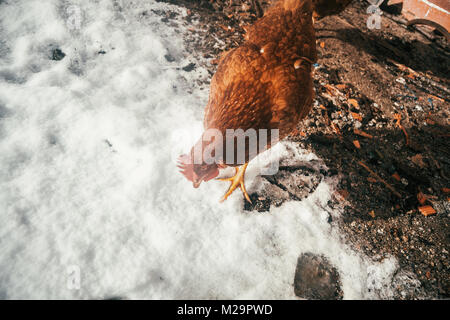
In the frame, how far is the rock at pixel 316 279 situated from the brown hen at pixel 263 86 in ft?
3.06

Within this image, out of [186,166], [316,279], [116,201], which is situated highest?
[186,166]

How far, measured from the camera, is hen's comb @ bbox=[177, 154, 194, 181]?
1643 millimetres

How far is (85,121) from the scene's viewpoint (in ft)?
6.28

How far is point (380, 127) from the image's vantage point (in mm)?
2471

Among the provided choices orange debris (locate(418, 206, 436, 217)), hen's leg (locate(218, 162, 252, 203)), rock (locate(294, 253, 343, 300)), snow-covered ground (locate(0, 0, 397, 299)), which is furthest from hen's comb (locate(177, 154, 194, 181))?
orange debris (locate(418, 206, 436, 217))

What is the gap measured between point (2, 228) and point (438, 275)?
321cm

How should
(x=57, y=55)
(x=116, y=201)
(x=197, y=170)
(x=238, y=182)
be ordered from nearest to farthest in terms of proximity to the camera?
(x=197, y=170)
(x=116, y=201)
(x=238, y=182)
(x=57, y=55)

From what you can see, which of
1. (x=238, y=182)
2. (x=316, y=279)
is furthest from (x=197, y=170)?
(x=316, y=279)

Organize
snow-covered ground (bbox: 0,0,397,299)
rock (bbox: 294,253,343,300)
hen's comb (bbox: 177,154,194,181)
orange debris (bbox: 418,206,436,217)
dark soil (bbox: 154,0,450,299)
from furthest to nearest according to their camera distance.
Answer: orange debris (bbox: 418,206,436,217) → dark soil (bbox: 154,0,450,299) → hen's comb (bbox: 177,154,194,181) → rock (bbox: 294,253,343,300) → snow-covered ground (bbox: 0,0,397,299)

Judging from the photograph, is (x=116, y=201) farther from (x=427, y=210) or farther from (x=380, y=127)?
(x=380, y=127)

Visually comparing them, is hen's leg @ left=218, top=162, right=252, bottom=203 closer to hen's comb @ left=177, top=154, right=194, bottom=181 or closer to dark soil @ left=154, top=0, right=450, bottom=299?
dark soil @ left=154, top=0, right=450, bottom=299

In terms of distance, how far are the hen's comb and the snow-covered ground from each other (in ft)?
0.34

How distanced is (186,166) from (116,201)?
1.99 feet

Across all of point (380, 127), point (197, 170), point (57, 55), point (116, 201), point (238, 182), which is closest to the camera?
point (197, 170)
